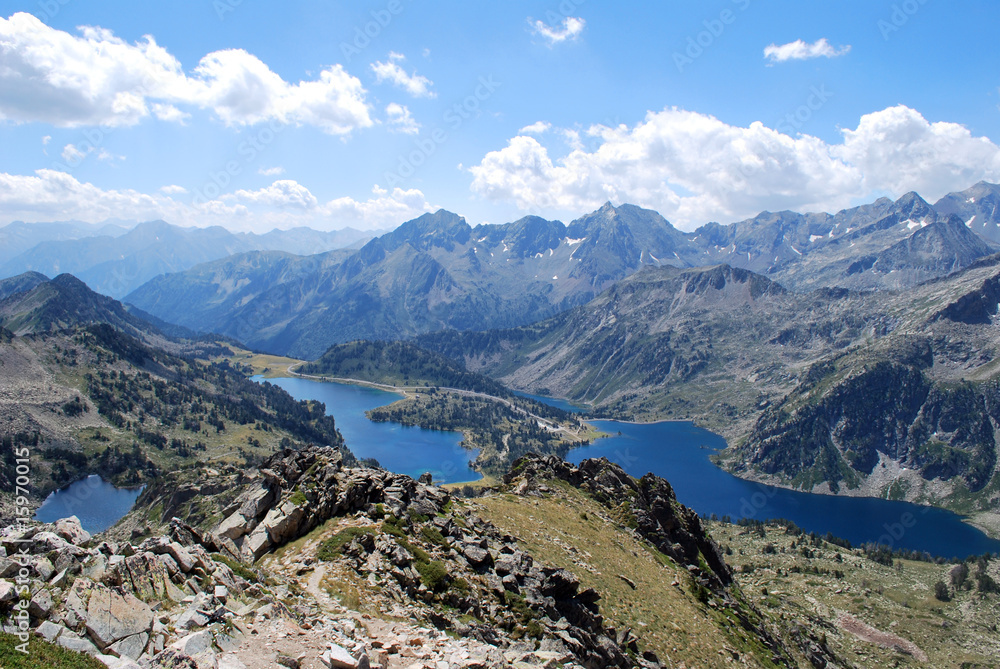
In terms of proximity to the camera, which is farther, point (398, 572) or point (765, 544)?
point (765, 544)

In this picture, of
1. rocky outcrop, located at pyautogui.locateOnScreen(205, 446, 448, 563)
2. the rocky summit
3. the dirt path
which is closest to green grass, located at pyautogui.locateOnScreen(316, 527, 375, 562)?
the rocky summit

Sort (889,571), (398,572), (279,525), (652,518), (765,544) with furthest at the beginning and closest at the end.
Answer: (765,544)
(889,571)
(652,518)
(279,525)
(398,572)

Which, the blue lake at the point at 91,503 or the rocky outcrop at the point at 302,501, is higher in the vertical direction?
the rocky outcrop at the point at 302,501

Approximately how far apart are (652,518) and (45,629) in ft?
196

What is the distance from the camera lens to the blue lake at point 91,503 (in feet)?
482

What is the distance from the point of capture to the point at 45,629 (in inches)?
594

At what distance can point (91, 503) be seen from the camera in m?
160

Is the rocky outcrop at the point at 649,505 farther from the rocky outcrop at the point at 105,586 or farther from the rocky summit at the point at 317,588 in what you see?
the rocky outcrop at the point at 105,586

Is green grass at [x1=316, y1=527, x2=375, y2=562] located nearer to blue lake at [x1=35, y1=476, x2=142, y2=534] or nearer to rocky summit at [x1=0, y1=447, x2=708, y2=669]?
rocky summit at [x1=0, y1=447, x2=708, y2=669]

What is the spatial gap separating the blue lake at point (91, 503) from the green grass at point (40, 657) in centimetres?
15826

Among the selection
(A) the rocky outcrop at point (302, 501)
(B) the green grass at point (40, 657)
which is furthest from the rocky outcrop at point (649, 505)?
(B) the green grass at point (40, 657)

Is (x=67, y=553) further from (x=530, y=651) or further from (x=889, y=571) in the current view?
(x=889, y=571)

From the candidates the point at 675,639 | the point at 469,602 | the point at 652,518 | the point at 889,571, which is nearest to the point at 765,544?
the point at 889,571

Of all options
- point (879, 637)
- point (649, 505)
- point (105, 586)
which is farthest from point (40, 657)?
point (879, 637)
